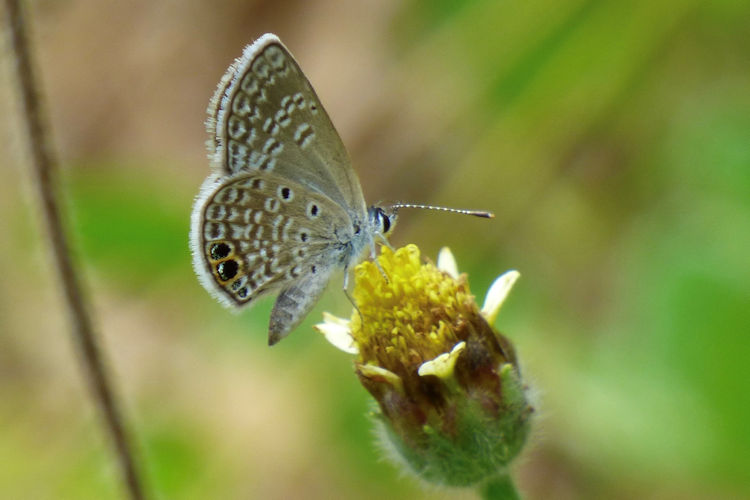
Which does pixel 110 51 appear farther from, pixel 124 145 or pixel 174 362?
pixel 174 362

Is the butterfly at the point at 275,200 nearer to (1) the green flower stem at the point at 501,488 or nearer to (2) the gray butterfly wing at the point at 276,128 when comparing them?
(2) the gray butterfly wing at the point at 276,128

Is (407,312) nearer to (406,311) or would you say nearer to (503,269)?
(406,311)

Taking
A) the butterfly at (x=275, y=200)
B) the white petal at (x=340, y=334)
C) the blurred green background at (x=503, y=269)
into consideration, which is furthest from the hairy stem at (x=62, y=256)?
the white petal at (x=340, y=334)

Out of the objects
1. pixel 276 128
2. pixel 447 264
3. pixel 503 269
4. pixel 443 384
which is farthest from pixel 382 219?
pixel 503 269

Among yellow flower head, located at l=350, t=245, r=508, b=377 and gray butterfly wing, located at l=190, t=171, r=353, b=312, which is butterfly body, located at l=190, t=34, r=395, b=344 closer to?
gray butterfly wing, located at l=190, t=171, r=353, b=312

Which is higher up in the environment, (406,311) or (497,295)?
(497,295)

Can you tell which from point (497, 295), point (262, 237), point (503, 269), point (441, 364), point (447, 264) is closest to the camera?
point (441, 364)
